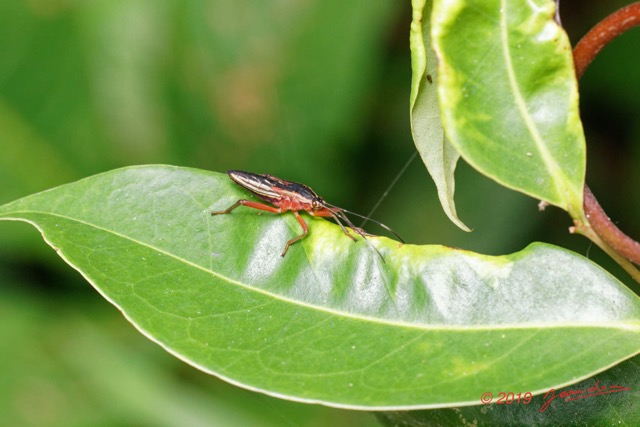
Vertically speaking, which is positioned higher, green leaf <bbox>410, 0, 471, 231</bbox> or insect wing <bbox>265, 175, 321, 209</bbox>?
green leaf <bbox>410, 0, 471, 231</bbox>

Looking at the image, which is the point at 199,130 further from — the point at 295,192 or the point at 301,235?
the point at 301,235

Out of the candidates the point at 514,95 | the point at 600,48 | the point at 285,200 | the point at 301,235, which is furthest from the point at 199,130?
the point at 600,48

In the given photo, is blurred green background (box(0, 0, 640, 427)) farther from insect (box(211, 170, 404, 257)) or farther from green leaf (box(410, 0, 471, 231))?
green leaf (box(410, 0, 471, 231))

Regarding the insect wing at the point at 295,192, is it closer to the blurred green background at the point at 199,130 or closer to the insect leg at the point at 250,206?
the insect leg at the point at 250,206

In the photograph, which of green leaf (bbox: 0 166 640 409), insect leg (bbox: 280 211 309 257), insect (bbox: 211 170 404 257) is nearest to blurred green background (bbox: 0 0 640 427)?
insect (bbox: 211 170 404 257)

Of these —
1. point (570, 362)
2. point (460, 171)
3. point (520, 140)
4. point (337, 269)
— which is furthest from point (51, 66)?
point (570, 362)

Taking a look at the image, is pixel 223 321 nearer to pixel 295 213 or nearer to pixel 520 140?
pixel 295 213

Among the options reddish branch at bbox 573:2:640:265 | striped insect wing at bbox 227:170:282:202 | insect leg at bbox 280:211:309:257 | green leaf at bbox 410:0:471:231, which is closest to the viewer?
reddish branch at bbox 573:2:640:265
